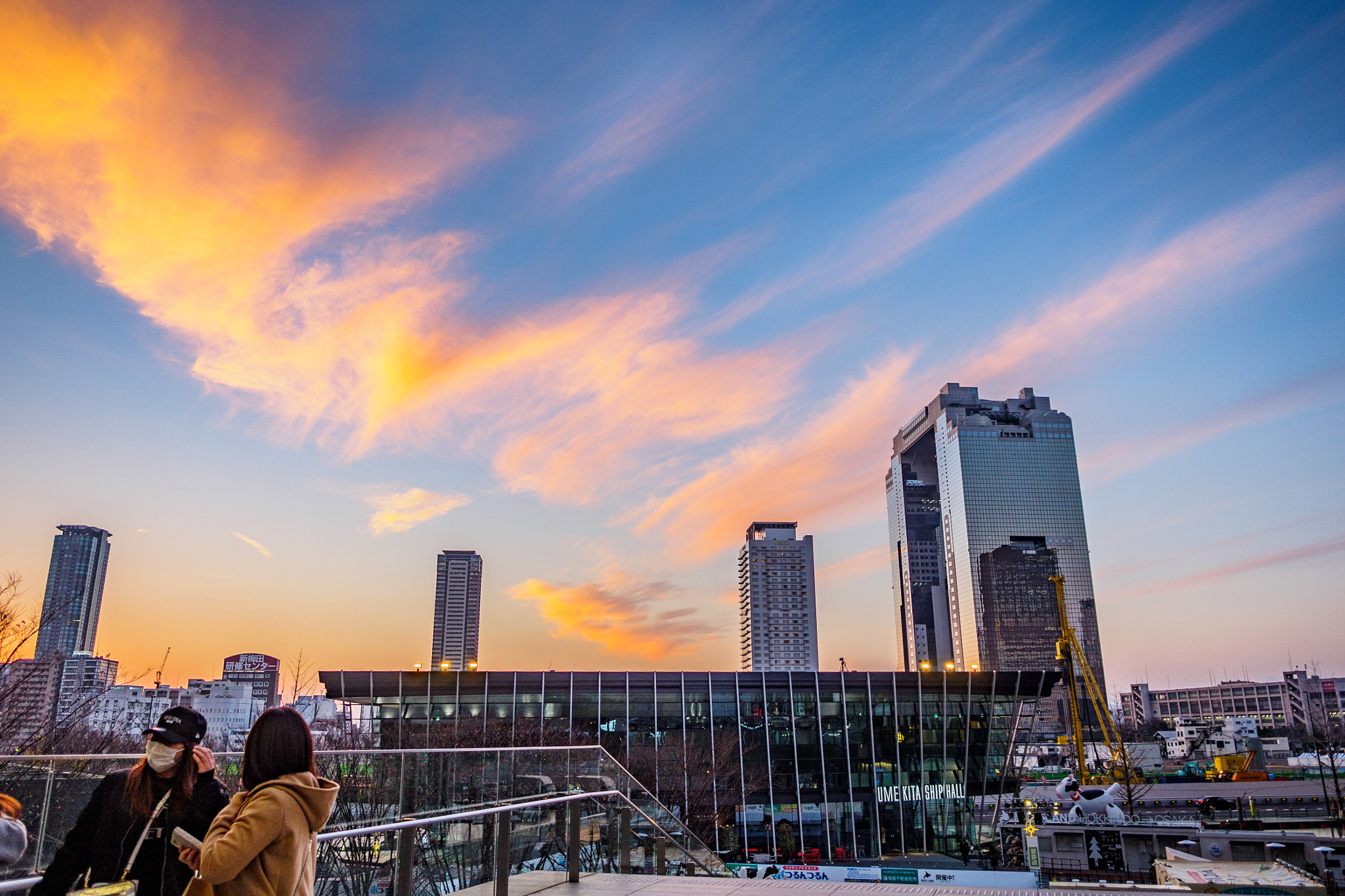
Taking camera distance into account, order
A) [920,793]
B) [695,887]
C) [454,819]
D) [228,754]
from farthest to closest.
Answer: [920,793] < [695,887] < [454,819] < [228,754]

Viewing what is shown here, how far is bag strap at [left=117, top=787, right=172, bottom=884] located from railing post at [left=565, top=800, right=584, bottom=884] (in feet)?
18.0

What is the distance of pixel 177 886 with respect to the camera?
377cm

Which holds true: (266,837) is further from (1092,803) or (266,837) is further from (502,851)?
(1092,803)

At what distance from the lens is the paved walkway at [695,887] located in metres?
7.97

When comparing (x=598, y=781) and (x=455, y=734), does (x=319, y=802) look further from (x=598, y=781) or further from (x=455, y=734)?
(x=455, y=734)

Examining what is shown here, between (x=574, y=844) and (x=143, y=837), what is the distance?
5689mm

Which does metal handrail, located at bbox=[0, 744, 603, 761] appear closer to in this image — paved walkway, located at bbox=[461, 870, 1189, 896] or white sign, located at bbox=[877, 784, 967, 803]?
paved walkway, located at bbox=[461, 870, 1189, 896]

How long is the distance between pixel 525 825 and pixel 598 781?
1640 mm

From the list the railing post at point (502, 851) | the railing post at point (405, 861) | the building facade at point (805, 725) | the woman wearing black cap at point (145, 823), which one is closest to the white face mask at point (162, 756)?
the woman wearing black cap at point (145, 823)

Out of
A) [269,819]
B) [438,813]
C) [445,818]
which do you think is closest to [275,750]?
[269,819]

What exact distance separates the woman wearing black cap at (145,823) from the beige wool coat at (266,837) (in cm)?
47

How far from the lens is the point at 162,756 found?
3.79 m

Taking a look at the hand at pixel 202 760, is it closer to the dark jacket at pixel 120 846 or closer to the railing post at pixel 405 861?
the dark jacket at pixel 120 846

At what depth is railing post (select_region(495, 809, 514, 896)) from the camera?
24.8 feet
